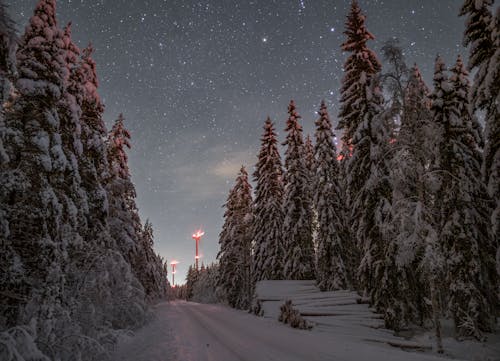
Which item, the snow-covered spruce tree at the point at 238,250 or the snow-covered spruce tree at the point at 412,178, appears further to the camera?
the snow-covered spruce tree at the point at 238,250

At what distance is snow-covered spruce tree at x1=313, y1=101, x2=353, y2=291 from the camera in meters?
24.5

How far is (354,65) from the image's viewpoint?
19.7 m

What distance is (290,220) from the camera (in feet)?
97.9

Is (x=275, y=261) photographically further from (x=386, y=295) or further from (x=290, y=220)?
(x=386, y=295)

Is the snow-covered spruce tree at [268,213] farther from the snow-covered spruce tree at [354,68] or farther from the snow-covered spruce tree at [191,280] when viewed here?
the snow-covered spruce tree at [191,280]

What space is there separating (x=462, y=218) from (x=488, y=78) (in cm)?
800

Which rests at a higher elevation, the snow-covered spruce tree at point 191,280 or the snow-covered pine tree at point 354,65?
the snow-covered pine tree at point 354,65

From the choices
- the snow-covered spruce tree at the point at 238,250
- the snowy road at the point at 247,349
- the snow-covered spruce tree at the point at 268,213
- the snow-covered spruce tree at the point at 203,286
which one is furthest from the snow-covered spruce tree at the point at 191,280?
the snowy road at the point at 247,349

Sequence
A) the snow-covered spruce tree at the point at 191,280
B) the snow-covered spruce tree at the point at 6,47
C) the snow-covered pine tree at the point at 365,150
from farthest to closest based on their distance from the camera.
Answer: the snow-covered spruce tree at the point at 191,280 → the snow-covered pine tree at the point at 365,150 → the snow-covered spruce tree at the point at 6,47

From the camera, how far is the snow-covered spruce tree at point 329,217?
24.5 metres

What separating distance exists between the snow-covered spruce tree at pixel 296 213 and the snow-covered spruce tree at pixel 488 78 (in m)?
17.0

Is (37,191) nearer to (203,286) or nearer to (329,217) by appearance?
(329,217)

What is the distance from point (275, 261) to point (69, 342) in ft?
80.1

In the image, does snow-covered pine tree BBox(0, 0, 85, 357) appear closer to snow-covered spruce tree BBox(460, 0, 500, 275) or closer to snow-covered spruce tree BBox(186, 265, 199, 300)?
snow-covered spruce tree BBox(460, 0, 500, 275)
